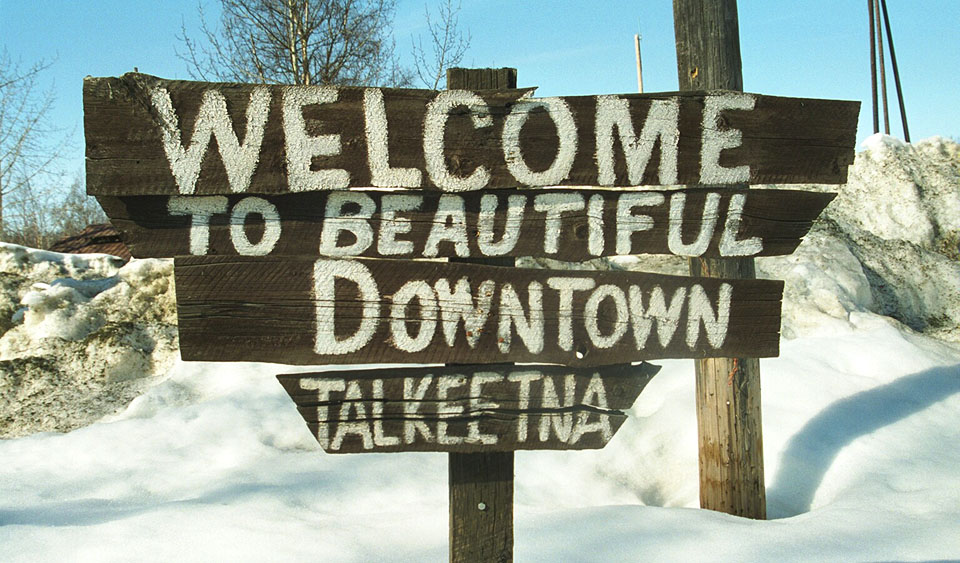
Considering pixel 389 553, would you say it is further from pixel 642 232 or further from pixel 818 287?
pixel 818 287

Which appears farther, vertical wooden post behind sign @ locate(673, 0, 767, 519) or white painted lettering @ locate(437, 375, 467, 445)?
vertical wooden post behind sign @ locate(673, 0, 767, 519)

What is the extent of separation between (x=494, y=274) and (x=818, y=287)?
501 cm

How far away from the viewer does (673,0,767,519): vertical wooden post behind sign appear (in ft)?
11.2

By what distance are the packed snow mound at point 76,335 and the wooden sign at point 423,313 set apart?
12.8 feet

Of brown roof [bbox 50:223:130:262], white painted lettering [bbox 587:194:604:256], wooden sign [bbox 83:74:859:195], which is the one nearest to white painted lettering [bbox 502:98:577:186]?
wooden sign [bbox 83:74:859:195]

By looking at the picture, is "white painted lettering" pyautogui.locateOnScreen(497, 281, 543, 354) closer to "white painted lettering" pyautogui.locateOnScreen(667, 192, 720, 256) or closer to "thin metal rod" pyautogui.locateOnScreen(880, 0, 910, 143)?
"white painted lettering" pyautogui.locateOnScreen(667, 192, 720, 256)

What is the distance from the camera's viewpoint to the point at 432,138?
6.16 ft

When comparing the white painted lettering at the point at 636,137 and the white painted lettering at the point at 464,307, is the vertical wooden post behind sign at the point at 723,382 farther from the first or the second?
the white painted lettering at the point at 464,307

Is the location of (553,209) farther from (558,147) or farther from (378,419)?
(378,419)

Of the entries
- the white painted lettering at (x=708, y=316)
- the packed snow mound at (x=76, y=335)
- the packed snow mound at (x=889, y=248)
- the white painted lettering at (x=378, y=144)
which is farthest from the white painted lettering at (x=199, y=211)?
the packed snow mound at (x=889, y=248)

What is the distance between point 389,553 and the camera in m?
2.75

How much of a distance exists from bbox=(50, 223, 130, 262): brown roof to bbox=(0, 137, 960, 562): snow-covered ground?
1765 mm

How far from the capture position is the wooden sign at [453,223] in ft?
6.06

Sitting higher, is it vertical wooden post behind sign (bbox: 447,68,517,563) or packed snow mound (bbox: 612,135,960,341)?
packed snow mound (bbox: 612,135,960,341)
